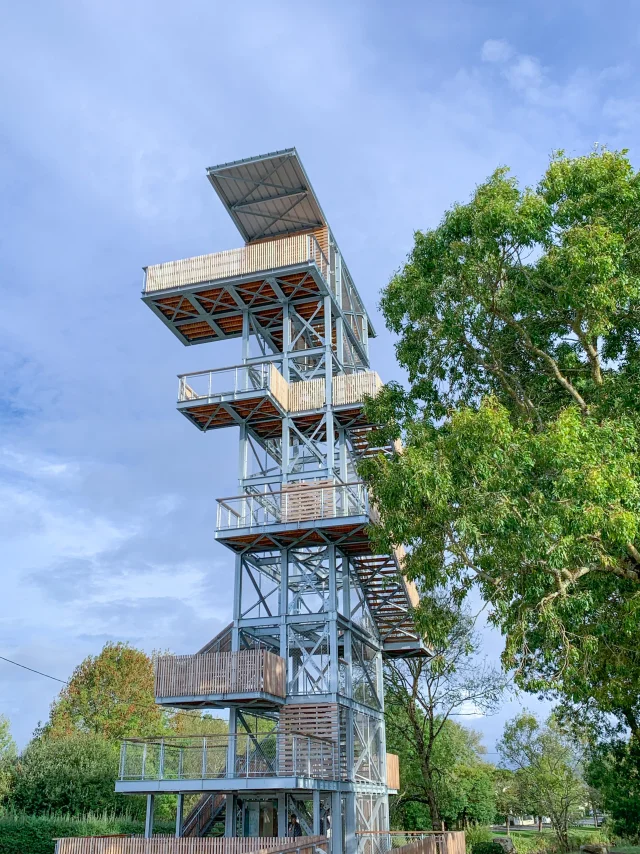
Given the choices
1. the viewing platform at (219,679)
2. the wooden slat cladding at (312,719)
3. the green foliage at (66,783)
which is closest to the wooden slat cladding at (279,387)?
the viewing platform at (219,679)

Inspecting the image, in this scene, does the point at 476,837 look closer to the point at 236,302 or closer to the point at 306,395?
the point at 306,395

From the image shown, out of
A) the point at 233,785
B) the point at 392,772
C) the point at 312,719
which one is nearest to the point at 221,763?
the point at 233,785

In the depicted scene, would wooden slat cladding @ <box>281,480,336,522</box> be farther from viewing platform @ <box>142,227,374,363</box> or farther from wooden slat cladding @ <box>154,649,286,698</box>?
viewing platform @ <box>142,227,374,363</box>

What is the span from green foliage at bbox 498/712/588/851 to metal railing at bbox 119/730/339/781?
75.0 feet

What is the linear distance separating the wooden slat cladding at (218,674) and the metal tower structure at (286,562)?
4 centimetres

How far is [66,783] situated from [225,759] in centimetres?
1479

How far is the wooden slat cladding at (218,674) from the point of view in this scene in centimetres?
2002

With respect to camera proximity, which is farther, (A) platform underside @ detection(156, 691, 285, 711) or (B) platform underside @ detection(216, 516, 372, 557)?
(B) platform underside @ detection(216, 516, 372, 557)

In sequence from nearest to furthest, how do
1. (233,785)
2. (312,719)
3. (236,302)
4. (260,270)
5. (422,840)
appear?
1. (422,840)
2. (233,785)
3. (312,719)
4. (260,270)
5. (236,302)

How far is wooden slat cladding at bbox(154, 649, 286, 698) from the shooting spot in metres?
20.0

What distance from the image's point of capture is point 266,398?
23.8 m

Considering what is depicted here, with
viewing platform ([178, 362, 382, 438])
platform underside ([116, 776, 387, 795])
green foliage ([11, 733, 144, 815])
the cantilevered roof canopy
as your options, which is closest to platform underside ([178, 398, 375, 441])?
viewing platform ([178, 362, 382, 438])

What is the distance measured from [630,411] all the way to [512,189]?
536 centimetres

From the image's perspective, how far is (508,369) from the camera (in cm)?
1780
